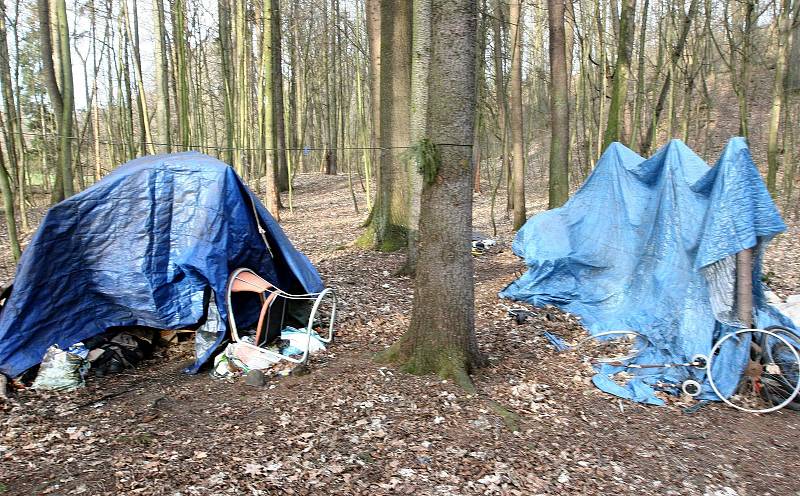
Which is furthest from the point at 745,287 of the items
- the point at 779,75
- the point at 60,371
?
the point at 779,75

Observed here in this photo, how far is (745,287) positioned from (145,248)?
583 centimetres

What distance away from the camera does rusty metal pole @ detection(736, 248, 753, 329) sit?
5.09 metres

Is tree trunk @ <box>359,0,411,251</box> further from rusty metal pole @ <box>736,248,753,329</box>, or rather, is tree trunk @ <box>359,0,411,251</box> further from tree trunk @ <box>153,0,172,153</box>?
rusty metal pole @ <box>736,248,753,329</box>

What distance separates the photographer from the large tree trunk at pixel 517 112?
40.3 feet

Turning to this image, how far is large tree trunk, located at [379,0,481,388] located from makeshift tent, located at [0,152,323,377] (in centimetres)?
210

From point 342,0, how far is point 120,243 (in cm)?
2156

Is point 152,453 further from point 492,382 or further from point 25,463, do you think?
point 492,382

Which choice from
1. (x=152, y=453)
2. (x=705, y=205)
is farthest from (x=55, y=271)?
(x=705, y=205)

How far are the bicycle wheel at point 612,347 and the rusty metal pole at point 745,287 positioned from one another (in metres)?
0.98

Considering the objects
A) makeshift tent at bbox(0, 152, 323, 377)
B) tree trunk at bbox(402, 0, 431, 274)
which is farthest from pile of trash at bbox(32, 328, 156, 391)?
tree trunk at bbox(402, 0, 431, 274)

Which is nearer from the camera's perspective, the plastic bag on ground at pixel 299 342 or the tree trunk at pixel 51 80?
the plastic bag on ground at pixel 299 342

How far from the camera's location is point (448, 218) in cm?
464

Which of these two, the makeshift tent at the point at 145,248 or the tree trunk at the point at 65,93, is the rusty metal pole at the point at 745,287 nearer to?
the makeshift tent at the point at 145,248

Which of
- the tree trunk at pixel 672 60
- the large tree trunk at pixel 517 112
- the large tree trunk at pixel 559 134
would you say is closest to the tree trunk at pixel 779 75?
the tree trunk at pixel 672 60
